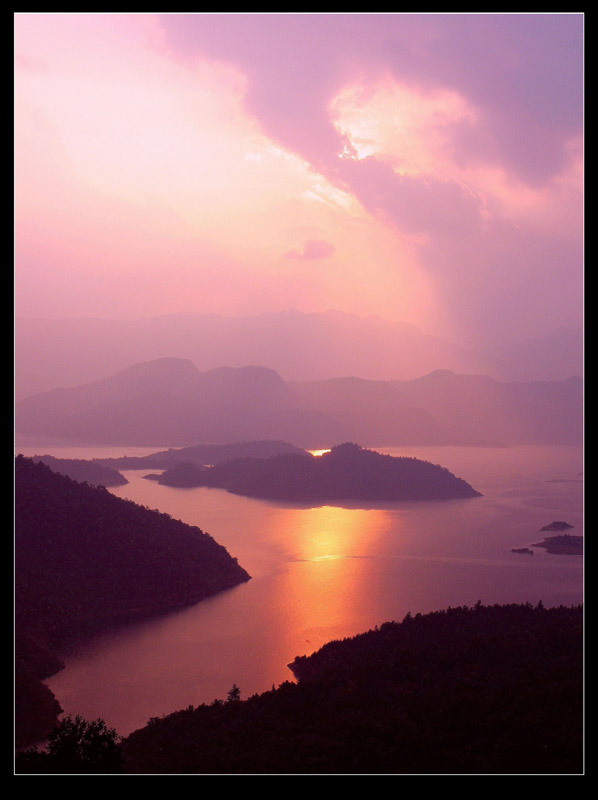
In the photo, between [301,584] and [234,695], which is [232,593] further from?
[234,695]

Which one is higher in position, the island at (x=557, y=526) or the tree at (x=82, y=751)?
the tree at (x=82, y=751)

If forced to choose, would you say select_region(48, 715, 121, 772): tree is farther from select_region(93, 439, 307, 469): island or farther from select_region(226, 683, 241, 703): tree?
select_region(93, 439, 307, 469): island

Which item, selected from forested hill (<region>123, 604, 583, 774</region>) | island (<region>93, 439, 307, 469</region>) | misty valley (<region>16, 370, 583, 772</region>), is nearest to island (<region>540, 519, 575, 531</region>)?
misty valley (<region>16, 370, 583, 772</region>)

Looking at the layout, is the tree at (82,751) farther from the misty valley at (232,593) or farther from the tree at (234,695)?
the tree at (234,695)

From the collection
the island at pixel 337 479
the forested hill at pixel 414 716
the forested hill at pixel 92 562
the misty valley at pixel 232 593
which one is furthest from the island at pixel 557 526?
the forested hill at pixel 414 716

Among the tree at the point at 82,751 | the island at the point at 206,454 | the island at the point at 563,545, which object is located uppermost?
the island at the point at 206,454


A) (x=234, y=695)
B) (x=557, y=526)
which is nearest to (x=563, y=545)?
(x=557, y=526)

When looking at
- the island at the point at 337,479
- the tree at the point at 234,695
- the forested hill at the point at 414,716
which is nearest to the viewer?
the forested hill at the point at 414,716
